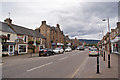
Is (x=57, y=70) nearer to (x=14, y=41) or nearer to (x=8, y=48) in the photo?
(x=8, y=48)

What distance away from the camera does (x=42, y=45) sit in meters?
42.5

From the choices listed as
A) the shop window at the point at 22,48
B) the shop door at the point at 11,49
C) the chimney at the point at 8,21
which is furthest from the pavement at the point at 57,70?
the chimney at the point at 8,21

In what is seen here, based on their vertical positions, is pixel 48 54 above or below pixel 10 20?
below

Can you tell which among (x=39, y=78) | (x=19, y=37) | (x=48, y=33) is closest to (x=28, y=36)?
(x=19, y=37)

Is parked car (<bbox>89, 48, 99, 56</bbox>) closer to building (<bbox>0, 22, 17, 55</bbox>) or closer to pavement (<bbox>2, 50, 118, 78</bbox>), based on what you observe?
pavement (<bbox>2, 50, 118, 78</bbox>)

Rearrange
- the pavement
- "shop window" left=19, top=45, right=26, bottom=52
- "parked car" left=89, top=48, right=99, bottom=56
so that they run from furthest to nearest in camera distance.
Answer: "shop window" left=19, top=45, right=26, bottom=52 < "parked car" left=89, top=48, right=99, bottom=56 < the pavement

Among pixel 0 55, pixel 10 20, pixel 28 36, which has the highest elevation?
pixel 10 20

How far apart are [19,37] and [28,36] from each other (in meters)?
4.69

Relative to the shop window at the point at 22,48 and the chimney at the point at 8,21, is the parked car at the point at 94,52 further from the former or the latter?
the chimney at the point at 8,21

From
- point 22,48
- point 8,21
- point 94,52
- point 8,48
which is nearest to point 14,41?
point 8,48

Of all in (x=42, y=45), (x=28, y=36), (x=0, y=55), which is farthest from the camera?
(x=42, y=45)

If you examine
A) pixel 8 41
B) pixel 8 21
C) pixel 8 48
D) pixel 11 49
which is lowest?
pixel 11 49

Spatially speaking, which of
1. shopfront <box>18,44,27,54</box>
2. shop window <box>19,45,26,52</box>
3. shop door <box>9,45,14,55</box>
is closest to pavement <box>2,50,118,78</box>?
shop door <box>9,45,14,55</box>

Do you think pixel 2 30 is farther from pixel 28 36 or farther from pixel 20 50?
pixel 28 36
